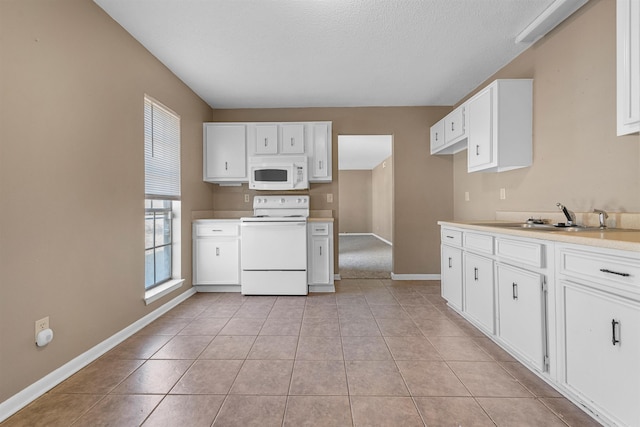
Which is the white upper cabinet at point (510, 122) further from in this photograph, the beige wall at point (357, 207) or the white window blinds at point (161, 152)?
the beige wall at point (357, 207)

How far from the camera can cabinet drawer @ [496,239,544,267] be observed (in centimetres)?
173

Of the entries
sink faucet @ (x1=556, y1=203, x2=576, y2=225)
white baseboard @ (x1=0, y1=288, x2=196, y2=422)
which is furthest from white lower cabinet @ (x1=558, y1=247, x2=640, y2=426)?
white baseboard @ (x1=0, y1=288, x2=196, y2=422)

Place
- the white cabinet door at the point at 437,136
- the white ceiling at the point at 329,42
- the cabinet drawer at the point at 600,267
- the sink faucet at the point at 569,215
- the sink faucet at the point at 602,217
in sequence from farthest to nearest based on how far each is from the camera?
the white cabinet door at the point at 437,136 → the white ceiling at the point at 329,42 → the sink faucet at the point at 569,215 → the sink faucet at the point at 602,217 → the cabinet drawer at the point at 600,267

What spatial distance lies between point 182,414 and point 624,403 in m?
1.96

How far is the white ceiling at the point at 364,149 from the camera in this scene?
21.0ft

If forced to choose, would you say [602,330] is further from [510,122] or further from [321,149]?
[321,149]

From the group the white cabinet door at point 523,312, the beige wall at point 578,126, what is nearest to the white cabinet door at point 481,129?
the beige wall at point 578,126

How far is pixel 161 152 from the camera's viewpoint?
298cm

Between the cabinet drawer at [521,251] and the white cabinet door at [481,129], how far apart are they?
37.5 inches

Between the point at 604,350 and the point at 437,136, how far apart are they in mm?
3106

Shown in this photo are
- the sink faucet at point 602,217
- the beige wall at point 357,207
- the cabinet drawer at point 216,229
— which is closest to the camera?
the sink faucet at point 602,217

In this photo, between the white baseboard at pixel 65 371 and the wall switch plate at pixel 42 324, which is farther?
the wall switch plate at pixel 42 324

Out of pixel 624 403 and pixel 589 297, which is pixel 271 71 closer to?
pixel 589 297

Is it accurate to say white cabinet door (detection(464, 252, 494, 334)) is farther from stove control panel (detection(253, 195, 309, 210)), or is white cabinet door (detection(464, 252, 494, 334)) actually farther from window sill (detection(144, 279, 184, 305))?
window sill (detection(144, 279, 184, 305))
